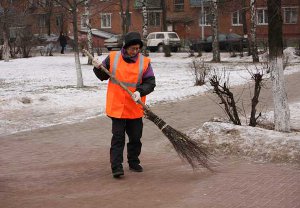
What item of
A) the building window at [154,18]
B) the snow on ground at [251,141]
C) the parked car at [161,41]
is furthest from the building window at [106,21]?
the snow on ground at [251,141]

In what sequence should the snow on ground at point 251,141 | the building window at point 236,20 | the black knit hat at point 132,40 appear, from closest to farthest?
the black knit hat at point 132,40, the snow on ground at point 251,141, the building window at point 236,20

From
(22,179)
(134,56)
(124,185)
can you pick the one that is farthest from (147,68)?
(22,179)

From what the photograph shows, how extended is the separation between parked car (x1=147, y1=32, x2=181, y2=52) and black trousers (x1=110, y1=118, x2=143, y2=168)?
35.3 metres

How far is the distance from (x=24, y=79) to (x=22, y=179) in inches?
575

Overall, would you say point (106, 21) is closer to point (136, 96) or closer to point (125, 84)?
point (125, 84)

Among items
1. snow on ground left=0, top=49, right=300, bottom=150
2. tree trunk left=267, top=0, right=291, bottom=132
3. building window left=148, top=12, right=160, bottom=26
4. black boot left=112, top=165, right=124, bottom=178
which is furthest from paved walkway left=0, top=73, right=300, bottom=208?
building window left=148, top=12, right=160, bottom=26

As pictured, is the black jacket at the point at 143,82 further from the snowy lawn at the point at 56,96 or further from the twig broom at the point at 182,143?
the snowy lawn at the point at 56,96

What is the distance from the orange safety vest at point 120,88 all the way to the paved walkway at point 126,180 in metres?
0.77

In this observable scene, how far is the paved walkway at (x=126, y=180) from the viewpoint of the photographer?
5.25 metres

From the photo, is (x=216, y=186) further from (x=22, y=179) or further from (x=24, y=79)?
(x=24, y=79)

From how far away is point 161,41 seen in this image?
4231 centimetres

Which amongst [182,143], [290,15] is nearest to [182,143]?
[182,143]

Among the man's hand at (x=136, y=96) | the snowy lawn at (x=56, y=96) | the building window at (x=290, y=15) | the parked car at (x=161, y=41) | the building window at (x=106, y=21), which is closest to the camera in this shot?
the man's hand at (x=136, y=96)

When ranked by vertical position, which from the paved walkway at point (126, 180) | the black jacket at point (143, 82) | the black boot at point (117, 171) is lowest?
the paved walkway at point (126, 180)
